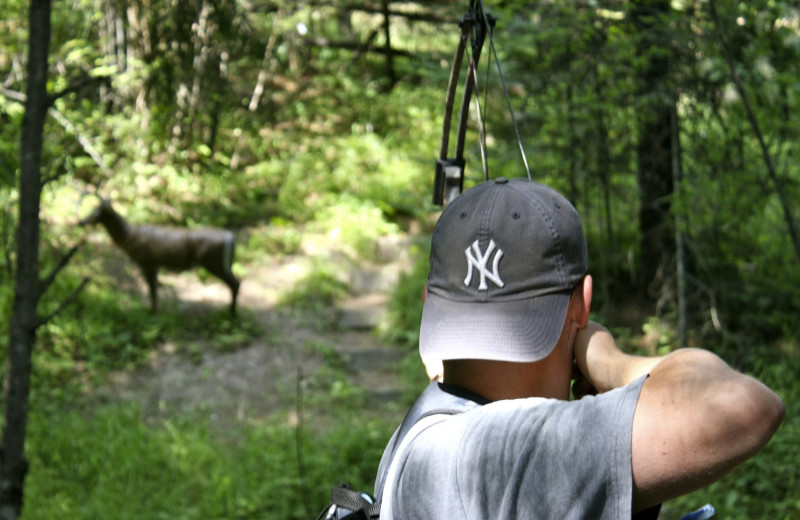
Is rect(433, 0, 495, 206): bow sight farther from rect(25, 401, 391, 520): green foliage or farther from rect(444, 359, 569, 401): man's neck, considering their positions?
rect(25, 401, 391, 520): green foliage

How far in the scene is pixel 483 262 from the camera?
Result: 1.45m

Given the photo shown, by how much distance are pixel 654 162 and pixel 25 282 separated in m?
5.57

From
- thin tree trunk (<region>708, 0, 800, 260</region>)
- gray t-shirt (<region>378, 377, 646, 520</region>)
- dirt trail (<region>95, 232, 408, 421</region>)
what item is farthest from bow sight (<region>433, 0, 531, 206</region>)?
dirt trail (<region>95, 232, 408, 421</region>)

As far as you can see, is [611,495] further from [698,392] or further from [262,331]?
[262,331]

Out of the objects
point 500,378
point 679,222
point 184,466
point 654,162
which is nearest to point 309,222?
point 654,162

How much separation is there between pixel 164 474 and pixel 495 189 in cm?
468

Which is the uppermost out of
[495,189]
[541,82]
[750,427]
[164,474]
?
[541,82]

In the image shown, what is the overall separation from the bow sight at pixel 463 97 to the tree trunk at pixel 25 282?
1615 millimetres

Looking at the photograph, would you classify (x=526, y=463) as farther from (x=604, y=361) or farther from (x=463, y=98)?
(x=463, y=98)

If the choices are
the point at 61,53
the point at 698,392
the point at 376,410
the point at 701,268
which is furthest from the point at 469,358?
the point at 61,53

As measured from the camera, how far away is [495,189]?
153 centimetres

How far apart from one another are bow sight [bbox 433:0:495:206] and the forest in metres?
0.03

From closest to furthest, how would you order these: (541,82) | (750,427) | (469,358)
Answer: (750,427)
(469,358)
(541,82)

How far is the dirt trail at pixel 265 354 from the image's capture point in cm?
686
